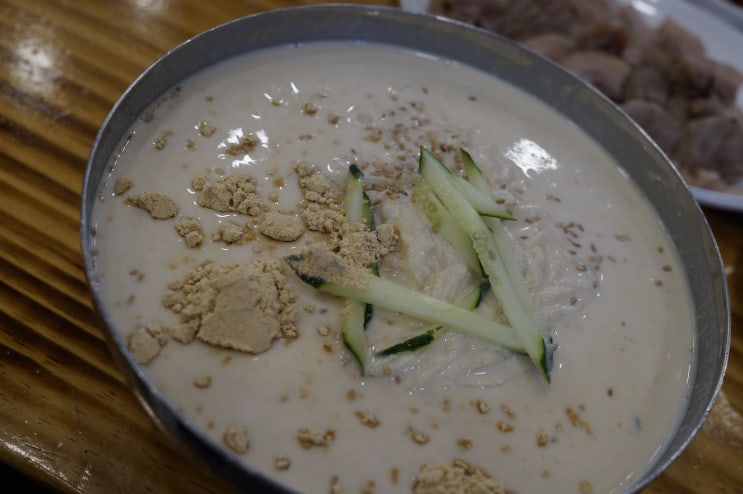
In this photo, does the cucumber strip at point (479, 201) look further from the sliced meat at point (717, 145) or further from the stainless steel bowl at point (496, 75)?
the sliced meat at point (717, 145)

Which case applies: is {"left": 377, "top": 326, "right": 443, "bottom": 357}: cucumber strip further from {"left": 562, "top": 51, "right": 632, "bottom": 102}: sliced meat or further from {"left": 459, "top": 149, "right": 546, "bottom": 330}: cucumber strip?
{"left": 562, "top": 51, "right": 632, "bottom": 102}: sliced meat

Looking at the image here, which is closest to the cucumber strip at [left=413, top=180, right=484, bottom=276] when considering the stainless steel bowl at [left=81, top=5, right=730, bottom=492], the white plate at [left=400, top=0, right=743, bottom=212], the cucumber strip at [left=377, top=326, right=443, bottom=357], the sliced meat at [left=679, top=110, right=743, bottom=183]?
the cucumber strip at [left=377, top=326, right=443, bottom=357]

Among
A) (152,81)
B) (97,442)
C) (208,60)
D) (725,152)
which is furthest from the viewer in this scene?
(725,152)

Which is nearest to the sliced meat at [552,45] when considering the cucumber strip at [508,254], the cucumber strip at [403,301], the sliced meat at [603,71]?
the sliced meat at [603,71]

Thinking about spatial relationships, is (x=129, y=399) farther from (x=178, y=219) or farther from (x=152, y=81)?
(x=152, y=81)

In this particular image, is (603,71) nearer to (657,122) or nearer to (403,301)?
(657,122)

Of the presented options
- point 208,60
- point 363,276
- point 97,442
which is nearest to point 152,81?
point 208,60
